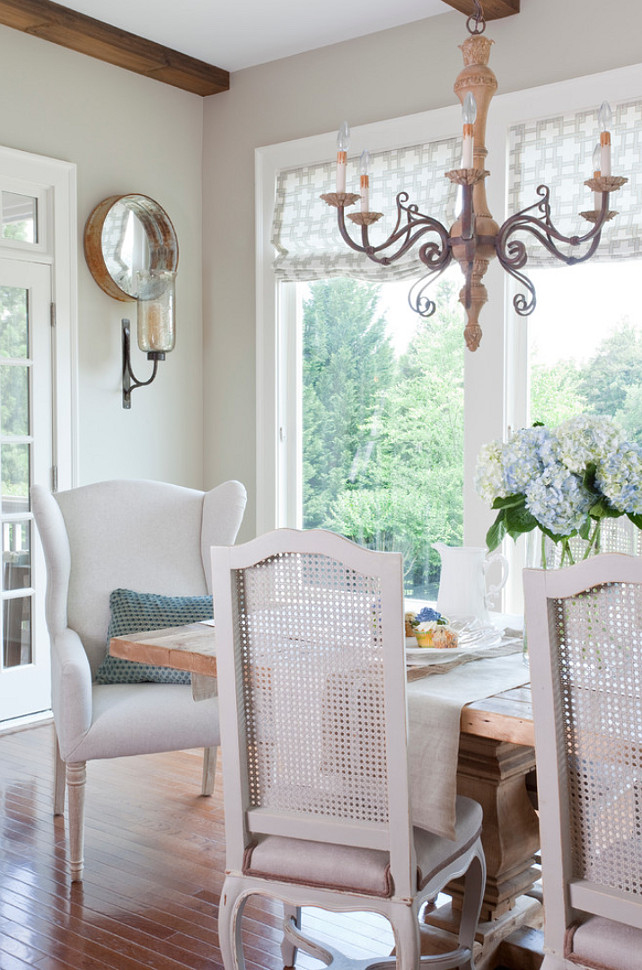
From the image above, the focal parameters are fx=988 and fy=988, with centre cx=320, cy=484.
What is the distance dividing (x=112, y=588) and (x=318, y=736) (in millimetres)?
1590

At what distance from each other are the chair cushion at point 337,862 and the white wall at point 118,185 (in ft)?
9.55

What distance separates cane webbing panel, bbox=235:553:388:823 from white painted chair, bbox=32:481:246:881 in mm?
1013

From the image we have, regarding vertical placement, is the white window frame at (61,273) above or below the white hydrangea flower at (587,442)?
above

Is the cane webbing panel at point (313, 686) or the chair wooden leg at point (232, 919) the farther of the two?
the chair wooden leg at point (232, 919)

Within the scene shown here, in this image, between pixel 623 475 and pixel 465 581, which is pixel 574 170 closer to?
pixel 465 581

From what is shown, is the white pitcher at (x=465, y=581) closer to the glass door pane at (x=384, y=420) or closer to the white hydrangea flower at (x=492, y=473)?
the white hydrangea flower at (x=492, y=473)

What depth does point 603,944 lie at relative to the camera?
59.2 inches

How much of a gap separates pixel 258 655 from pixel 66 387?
2838 millimetres

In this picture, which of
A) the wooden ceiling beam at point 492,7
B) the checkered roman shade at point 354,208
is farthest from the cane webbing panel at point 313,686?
the wooden ceiling beam at point 492,7

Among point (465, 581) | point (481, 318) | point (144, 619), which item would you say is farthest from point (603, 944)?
point (481, 318)

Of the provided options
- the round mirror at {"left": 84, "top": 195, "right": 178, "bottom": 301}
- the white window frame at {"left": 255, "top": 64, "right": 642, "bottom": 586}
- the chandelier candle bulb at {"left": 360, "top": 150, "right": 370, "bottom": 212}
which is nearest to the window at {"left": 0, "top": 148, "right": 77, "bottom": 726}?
the round mirror at {"left": 84, "top": 195, "right": 178, "bottom": 301}

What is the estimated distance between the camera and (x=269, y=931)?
245 centimetres

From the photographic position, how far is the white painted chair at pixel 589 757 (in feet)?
4.79

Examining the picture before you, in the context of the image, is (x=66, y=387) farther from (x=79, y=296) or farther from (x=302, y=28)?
(x=302, y=28)
